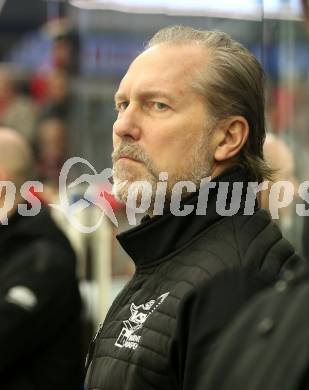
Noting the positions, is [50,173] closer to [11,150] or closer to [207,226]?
[11,150]

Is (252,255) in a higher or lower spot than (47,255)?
higher

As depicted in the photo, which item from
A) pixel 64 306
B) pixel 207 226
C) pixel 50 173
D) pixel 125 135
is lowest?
pixel 64 306

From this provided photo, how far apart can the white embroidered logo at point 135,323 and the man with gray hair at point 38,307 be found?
114 cm

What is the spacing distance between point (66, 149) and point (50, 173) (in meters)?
0.22

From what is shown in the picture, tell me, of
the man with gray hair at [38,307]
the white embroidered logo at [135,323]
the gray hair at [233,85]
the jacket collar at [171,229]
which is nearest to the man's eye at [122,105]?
the gray hair at [233,85]

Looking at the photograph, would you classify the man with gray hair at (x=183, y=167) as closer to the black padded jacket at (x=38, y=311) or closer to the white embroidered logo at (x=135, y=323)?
the white embroidered logo at (x=135, y=323)

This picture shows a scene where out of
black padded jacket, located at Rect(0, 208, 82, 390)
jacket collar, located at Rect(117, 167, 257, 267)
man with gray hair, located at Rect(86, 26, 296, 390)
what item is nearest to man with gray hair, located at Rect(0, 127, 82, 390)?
black padded jacket, located at Rect(0, 208, 82, 390)

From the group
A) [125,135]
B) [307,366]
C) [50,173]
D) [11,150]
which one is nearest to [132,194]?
[125,135]

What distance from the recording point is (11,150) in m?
3.23

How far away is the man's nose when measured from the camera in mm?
1818

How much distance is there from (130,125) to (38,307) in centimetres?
119

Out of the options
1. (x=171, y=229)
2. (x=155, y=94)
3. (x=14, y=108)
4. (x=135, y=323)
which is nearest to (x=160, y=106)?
(x=155, y=94)

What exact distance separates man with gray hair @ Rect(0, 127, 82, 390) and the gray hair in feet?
3.93

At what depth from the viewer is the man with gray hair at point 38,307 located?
280 cm
